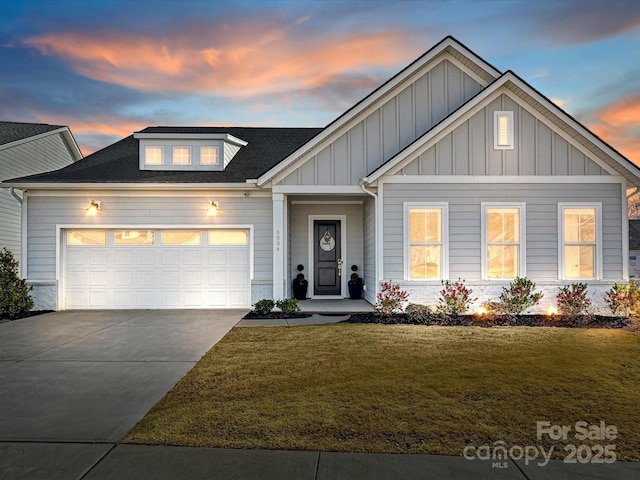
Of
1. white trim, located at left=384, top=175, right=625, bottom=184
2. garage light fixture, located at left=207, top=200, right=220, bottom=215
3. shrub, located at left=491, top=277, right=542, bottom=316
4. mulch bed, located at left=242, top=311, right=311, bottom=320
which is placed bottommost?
mulch bed, located at left=242, top=311, right=311, bottom=320

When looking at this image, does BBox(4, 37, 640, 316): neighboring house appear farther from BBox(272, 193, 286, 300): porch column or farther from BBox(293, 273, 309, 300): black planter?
BBox(293, 273, 309, 300): black planter

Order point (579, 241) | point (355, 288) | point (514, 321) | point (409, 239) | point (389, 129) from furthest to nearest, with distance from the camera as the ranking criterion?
→ point (355, 288), point (389, 129), point (579, 241), point (409, 239), point (514, 321)

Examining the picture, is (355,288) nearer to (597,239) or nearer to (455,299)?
(455,299)

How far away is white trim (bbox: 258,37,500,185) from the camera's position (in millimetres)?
10922

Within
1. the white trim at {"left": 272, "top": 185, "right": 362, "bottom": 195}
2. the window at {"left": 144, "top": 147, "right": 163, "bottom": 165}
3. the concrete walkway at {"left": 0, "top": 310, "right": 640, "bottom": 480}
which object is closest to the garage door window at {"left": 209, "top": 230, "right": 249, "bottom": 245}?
the white trim at {"left": 272, "top": 185, "right": 362, "bottom": 195}

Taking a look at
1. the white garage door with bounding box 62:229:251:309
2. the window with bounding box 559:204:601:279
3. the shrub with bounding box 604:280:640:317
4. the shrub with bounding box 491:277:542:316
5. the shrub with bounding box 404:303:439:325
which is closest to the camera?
the shrub with bounding box 404:303:439:325

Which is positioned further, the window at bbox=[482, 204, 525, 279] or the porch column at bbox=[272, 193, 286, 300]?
the porch column at bbox=[272, 193, 286, 300]

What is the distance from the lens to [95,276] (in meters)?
11.8

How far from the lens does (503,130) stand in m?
10.4

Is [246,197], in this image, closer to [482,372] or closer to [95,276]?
[95,276]

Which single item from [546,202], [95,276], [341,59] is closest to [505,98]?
[546,202]

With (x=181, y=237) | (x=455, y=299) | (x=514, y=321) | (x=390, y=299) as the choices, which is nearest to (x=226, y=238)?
(x=181, y=237)

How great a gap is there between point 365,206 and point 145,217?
6.26 metres

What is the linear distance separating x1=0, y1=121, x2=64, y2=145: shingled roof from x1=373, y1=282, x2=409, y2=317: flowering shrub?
46.3 ft
